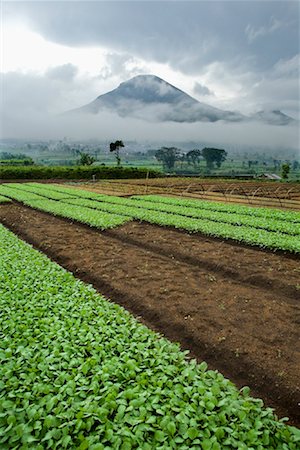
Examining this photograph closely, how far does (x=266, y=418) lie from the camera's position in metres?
4.08

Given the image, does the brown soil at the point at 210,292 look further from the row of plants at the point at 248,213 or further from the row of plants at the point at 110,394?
the row of plants at the point at 248,213

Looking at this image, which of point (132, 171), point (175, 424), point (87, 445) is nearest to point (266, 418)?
point (175, 424)

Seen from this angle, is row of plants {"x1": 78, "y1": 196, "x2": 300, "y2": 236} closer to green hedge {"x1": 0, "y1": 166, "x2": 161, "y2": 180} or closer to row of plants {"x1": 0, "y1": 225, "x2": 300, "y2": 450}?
row of plants {"x1": 0, "y1": 225, "x2": 300, "y2": 450}

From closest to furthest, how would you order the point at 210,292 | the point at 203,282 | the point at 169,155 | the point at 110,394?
the point at 110,394 < the point at 210,292 < the point at 203,282 < the point at 169,155

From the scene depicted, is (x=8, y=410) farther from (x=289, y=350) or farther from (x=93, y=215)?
(x=93, y=215)

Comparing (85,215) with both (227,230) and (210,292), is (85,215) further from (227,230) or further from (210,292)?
(210,292)

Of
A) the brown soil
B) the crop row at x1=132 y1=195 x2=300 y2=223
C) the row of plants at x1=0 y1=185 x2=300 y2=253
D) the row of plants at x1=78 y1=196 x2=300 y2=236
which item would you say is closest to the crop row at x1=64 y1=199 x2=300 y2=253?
the row of plants at x1=0 y1=185 x2=300 y2=253

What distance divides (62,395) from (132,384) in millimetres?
874

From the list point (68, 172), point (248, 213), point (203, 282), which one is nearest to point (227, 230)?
point (248, 213)

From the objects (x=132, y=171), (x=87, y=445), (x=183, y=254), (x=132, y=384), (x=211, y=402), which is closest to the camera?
(x=87, y=445)

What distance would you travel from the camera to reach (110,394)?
165 inches

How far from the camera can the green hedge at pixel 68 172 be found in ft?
174

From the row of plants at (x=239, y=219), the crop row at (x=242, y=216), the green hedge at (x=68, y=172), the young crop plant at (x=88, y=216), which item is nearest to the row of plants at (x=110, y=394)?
the young crop plant at (x=88, y=216)

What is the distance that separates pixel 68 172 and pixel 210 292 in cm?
5191
